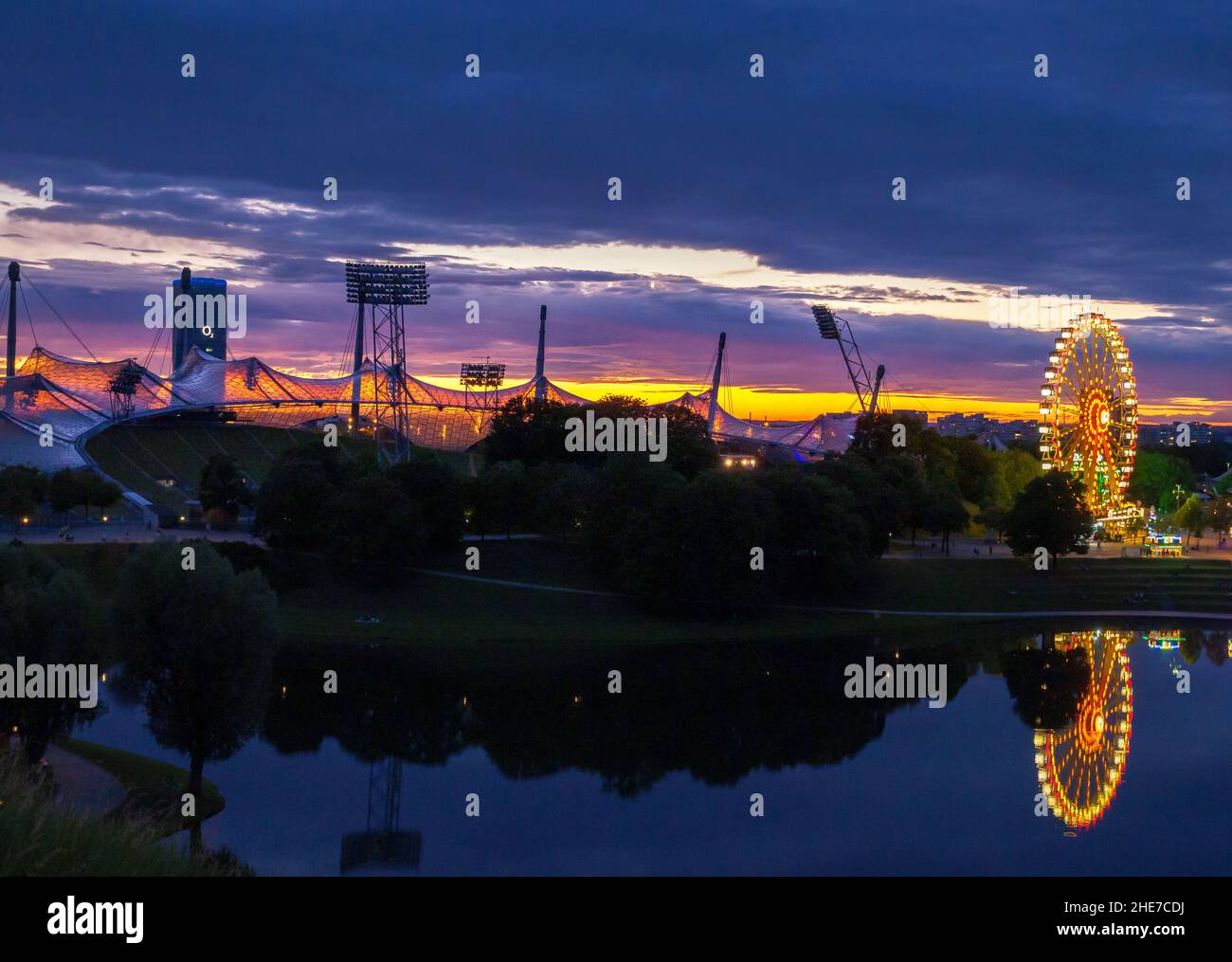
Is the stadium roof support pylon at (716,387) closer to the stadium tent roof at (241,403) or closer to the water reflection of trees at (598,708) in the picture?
the stadium tent roof at (241,403)

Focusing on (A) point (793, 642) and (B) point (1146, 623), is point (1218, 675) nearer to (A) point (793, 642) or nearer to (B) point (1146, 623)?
(B) point (1146, 623)

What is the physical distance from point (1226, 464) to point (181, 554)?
121314mm

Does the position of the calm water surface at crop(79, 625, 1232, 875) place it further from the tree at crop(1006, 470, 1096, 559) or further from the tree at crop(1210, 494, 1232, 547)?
the tree at crop(1210, 494, 1232, 547)

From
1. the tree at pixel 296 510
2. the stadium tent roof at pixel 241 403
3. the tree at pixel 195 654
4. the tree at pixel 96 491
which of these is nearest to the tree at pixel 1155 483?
the stadium tent roof at pixel 241 403

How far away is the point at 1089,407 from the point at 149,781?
4550 cm

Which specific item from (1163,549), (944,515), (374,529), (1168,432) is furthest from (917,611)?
(1168,432)

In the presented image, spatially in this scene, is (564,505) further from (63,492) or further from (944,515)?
(63,492)

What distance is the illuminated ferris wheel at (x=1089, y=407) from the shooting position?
52781 mm

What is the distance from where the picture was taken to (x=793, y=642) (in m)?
37.2

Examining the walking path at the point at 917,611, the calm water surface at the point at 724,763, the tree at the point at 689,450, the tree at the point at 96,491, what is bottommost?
the calm water surface at the point at 724,763

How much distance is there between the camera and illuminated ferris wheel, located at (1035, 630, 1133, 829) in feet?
69.9

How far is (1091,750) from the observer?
82.4ft

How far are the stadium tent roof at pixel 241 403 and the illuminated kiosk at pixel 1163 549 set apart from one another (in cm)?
2566
